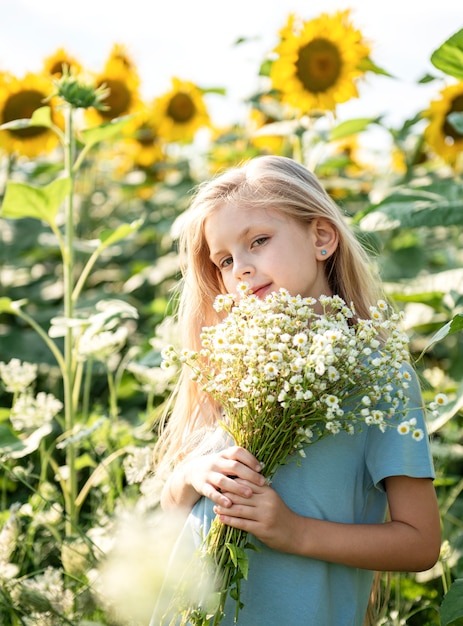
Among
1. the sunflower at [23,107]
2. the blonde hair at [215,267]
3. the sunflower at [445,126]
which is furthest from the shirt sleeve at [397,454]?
the sunflower at [23,107]

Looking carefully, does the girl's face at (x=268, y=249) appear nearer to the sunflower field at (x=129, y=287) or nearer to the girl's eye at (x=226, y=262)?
the girl's eye at (x=226, y=262)

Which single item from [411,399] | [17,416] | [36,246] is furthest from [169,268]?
[411,399]

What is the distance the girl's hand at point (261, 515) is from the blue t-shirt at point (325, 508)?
0.08m

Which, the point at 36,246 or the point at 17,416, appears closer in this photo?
the point at 17,416

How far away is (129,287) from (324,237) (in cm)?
172

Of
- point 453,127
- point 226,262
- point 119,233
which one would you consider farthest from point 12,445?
point 453,127

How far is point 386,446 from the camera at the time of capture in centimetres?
138

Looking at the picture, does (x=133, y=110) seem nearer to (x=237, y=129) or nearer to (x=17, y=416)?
(x=237, y=129)

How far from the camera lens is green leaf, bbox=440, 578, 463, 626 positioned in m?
1.39

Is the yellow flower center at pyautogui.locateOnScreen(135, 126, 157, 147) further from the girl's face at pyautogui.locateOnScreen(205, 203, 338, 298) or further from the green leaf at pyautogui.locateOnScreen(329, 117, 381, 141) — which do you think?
the girl's face at pyautogui.locateOnScreen(205, 203, 338, 298)

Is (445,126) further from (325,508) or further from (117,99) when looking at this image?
(325,508)

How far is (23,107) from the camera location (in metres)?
3.33

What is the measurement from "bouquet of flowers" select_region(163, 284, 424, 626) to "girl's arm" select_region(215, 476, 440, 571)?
1.7 inches

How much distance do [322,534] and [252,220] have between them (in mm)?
541
